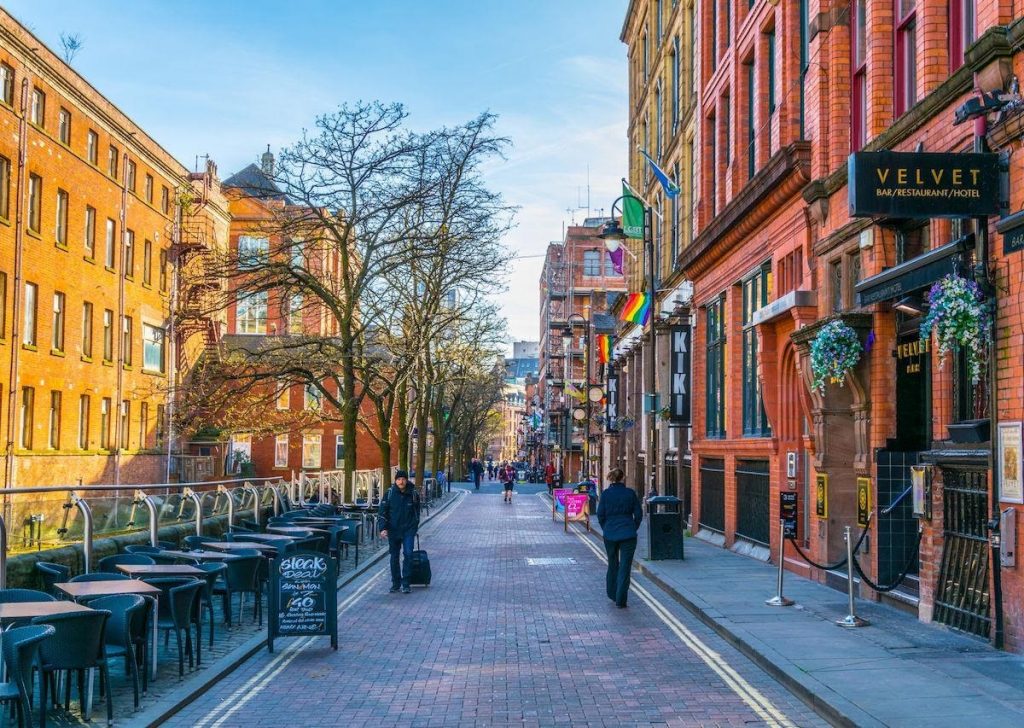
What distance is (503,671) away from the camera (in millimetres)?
10906

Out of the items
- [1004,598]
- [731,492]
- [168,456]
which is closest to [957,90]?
[1004,598]

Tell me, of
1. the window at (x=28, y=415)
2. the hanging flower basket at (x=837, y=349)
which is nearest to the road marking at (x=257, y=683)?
the hanging flower basket at (x=837, y=349)

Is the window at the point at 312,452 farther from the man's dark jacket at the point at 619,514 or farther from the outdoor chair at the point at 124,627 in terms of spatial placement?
the outdoor chair at the point at 124,627

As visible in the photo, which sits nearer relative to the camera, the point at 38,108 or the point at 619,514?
the point at 619,514

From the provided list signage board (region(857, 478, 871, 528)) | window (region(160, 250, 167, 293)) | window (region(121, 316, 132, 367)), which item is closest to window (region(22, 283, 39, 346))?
window (region(121, 316, 132, 367))

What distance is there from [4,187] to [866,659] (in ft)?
99.3

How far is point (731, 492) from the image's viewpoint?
83.3ft

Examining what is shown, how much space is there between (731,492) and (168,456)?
1119 inches

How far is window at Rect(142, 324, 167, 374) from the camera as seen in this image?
45969 mm

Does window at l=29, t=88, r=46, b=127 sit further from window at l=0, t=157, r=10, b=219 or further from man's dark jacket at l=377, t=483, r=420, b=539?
man's dark jacket at l=377, t=483, r=420, b=539

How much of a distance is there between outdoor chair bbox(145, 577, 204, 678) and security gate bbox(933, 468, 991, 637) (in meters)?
7.98

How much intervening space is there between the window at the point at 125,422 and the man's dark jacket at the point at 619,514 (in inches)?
1260

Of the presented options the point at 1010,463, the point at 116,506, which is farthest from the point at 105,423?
the point at 1010,463

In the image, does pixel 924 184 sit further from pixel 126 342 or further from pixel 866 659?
pixel 126 342
